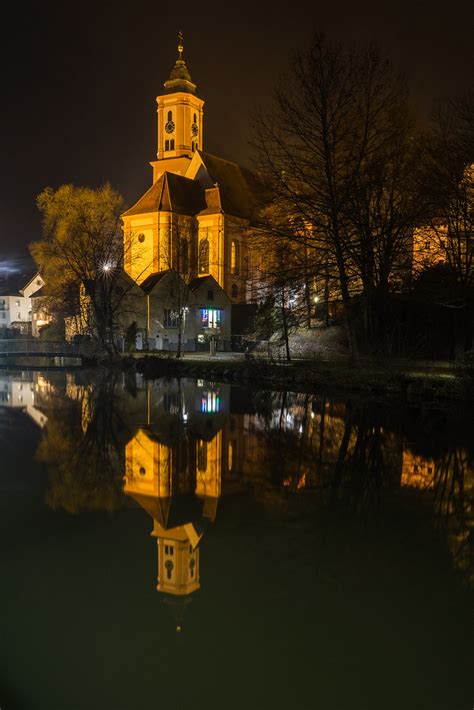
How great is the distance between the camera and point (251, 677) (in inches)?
148

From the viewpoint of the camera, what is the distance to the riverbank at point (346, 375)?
1731 cm

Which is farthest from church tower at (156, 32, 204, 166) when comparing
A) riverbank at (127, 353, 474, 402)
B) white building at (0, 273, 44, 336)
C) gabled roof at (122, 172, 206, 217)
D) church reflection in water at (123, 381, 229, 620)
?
church reflection in water at (123, 381, 229, 620)

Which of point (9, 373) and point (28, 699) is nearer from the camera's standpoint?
point (28, 699)

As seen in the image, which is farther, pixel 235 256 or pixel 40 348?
pixel 235 256

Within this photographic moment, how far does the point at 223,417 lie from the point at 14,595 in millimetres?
10393

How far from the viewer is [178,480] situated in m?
8.52

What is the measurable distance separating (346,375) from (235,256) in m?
40.6

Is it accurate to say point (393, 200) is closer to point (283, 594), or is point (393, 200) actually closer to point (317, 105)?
point (317, 105)

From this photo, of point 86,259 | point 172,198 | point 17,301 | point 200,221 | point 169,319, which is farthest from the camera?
point 17,301

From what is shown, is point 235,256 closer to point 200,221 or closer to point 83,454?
point 200,221

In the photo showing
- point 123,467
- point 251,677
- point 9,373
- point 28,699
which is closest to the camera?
point 28,699

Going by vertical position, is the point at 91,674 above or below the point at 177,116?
below

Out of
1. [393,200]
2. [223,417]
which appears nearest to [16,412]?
[223,417]

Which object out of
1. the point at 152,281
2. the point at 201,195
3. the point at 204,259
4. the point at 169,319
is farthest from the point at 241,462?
the point at 201,195
